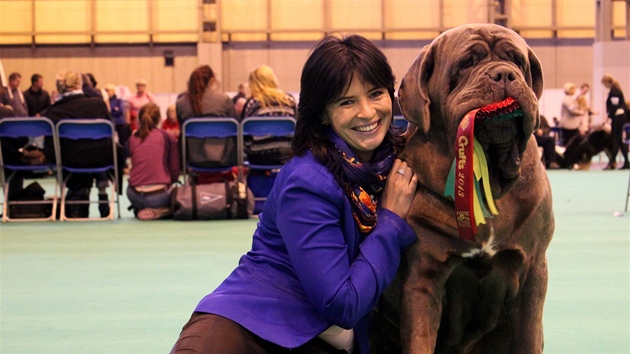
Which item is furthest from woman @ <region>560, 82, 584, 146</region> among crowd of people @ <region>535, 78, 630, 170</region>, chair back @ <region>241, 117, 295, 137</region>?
chair back @ <region>241, 117, 295, 137</region>

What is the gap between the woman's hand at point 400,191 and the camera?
2.44 meters

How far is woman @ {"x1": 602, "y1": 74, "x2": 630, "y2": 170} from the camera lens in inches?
593

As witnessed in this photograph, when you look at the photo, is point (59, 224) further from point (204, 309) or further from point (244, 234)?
point (204, 309)

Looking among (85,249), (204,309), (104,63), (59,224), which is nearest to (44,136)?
(59,224)

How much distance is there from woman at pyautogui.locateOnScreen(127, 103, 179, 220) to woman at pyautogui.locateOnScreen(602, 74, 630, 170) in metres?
8.67

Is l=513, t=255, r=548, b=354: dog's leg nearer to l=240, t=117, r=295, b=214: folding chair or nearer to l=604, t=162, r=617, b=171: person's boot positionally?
l=240, t=117, r=295, b=214: folding chair

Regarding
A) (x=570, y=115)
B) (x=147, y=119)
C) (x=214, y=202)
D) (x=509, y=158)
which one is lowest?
(x=214, y=202)

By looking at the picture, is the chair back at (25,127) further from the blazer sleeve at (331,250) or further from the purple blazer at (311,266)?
the blazer sleeve at (331,250)

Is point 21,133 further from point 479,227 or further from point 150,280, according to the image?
point 479,227

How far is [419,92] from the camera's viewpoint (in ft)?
7.77

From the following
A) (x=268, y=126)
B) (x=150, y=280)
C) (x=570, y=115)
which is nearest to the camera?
(x=150, y=280)

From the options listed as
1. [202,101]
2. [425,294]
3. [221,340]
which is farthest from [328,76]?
[202,101]

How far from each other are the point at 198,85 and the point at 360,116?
670cm

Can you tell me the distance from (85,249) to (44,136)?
221 centimetres
